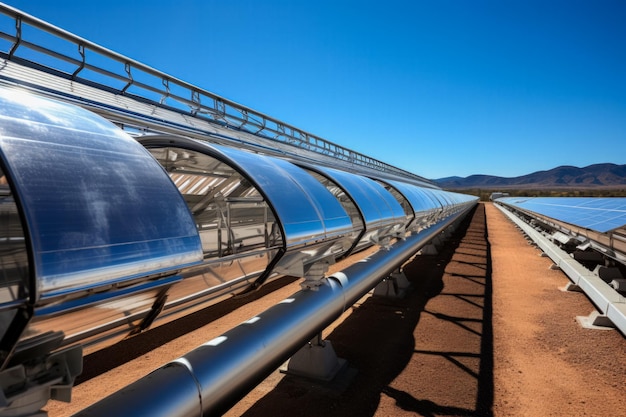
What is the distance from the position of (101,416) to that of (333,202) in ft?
11.1

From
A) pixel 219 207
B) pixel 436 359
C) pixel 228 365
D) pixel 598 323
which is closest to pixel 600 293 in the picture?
Result: pixel 598 323

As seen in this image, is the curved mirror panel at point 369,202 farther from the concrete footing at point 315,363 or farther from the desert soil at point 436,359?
the desert soil at point 436,359

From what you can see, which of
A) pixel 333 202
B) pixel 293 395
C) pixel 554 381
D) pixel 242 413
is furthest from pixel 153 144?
pixel 554 381

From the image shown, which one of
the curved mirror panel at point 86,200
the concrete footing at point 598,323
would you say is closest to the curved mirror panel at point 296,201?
→ the curved mirror panel at point 86,200

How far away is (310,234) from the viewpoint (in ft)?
11.9

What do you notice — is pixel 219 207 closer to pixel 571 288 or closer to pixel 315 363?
pixel 315 363

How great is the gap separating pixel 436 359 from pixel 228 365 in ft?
13.5

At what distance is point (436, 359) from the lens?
223 inches

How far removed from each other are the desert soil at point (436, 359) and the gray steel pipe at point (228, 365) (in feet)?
4.14

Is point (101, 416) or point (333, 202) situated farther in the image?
point (333, 202)

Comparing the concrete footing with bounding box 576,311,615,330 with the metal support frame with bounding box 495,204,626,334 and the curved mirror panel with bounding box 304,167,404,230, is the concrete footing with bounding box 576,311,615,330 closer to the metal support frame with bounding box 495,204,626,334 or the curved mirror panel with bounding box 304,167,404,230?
the metal support frame with bounding box 495,204,626,334

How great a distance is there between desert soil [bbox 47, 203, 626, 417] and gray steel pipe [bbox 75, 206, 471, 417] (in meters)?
1.26

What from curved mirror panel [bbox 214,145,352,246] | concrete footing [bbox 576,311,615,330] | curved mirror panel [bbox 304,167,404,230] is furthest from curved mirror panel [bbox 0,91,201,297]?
concrete footing [bbox 576,311,615,330]

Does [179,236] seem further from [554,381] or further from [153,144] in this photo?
[554,381]
